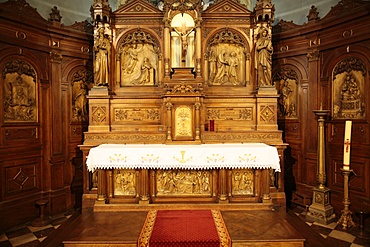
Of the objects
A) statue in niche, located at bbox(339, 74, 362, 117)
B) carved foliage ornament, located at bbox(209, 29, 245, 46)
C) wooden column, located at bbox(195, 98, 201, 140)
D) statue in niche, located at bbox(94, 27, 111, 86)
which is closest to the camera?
statue in niche, located at bbox(339, 74, 362, 117)

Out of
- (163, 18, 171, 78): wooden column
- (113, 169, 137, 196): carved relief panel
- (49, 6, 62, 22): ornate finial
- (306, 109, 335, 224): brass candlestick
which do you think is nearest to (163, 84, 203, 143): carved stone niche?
(163, 18, 171, 78): wooden column

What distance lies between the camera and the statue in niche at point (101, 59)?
5902 mm

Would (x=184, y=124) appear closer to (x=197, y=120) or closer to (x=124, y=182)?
(x=197, y=120)

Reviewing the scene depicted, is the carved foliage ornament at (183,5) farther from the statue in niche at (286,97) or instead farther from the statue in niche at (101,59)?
the statue in niche at (286,97)

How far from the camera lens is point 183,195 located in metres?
5.44

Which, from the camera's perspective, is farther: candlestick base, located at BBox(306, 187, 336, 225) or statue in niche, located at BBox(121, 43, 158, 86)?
statue in niche, located at BBox(121, 43, 158, 86)

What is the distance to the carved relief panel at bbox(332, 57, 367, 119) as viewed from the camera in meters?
5.38

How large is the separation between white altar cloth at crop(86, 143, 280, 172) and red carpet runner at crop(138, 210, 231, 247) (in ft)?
2.84

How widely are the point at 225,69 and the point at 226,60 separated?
206 mm

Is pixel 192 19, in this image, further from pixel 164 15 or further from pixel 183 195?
pixel 183 195

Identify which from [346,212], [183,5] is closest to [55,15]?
[183,5]

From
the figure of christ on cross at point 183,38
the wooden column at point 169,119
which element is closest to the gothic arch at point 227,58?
the figure of christ on cross at point 183,38

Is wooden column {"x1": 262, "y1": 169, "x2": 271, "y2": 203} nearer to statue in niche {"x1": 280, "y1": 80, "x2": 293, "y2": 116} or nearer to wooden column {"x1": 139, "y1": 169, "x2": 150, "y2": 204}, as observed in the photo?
statue in niche {"x1": 280, "y1": 80, "x2": 293, "y2": 116}

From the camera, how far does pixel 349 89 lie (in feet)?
18.3
